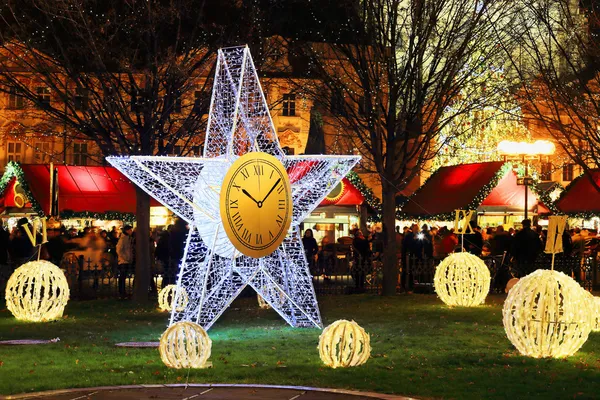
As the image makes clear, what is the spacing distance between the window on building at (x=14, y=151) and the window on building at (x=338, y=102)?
37.4 m

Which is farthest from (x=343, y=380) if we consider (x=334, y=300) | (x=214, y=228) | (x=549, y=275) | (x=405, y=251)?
(x=405, y=251)

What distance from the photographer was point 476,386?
1091 centimetres

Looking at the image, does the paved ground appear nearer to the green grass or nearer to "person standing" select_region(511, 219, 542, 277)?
the green grass

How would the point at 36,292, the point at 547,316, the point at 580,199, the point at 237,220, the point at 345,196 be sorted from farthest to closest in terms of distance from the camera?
the point at 345,196, the point at 580,199, the point at 36,292, the point at 237,220, the point at 547,316

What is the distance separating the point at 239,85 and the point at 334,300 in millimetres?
7754

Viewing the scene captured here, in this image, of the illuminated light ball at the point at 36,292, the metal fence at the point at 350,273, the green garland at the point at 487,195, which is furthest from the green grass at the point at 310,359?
the green garland at the point at 487,195

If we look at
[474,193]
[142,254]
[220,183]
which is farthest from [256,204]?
[474,193]

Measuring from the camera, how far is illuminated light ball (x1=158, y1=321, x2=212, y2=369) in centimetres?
1170

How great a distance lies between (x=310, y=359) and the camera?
502 inches

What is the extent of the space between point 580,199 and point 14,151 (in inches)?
1435

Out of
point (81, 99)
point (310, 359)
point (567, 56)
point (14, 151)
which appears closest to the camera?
point (310, 359)

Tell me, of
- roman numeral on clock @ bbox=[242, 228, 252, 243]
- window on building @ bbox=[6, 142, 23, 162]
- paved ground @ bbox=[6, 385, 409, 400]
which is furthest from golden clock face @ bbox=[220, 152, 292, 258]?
window on building @ bbox=[6, 142, 23, 162]

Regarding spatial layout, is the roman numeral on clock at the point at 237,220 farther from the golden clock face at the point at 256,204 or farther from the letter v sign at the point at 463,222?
the letter v sign at the point at 463,222

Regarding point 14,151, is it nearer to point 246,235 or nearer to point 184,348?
point 246,235
